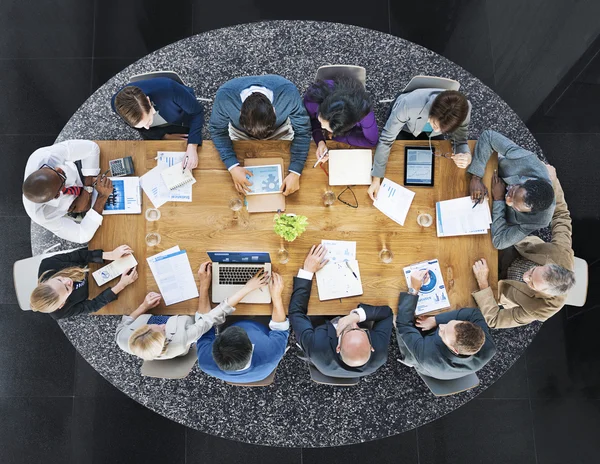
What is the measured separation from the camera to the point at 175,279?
2.55m

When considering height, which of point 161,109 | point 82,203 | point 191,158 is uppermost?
point 161,109

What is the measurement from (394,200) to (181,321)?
→ 1.44m

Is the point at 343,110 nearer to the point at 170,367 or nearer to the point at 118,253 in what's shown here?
the point at 118,253

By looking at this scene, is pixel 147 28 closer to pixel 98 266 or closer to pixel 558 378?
pixel 98 266

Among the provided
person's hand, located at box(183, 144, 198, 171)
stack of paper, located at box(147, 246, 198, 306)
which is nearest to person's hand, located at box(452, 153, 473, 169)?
person's hand, located at box(183, 144, 198, 171)

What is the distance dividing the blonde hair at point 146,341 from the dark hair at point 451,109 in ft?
6.28

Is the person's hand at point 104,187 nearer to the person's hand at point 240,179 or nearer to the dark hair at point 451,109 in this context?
the person's hand at point 240,179

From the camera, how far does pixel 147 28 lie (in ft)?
11.8

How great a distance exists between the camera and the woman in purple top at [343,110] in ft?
7.38

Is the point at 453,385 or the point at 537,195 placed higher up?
the point at 537,195

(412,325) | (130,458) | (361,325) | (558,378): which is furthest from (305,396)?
(558,378)

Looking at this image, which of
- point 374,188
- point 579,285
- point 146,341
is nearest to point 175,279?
point 146,341

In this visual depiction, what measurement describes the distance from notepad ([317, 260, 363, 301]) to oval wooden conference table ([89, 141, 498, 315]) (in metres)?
0.04

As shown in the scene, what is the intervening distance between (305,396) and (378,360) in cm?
104
